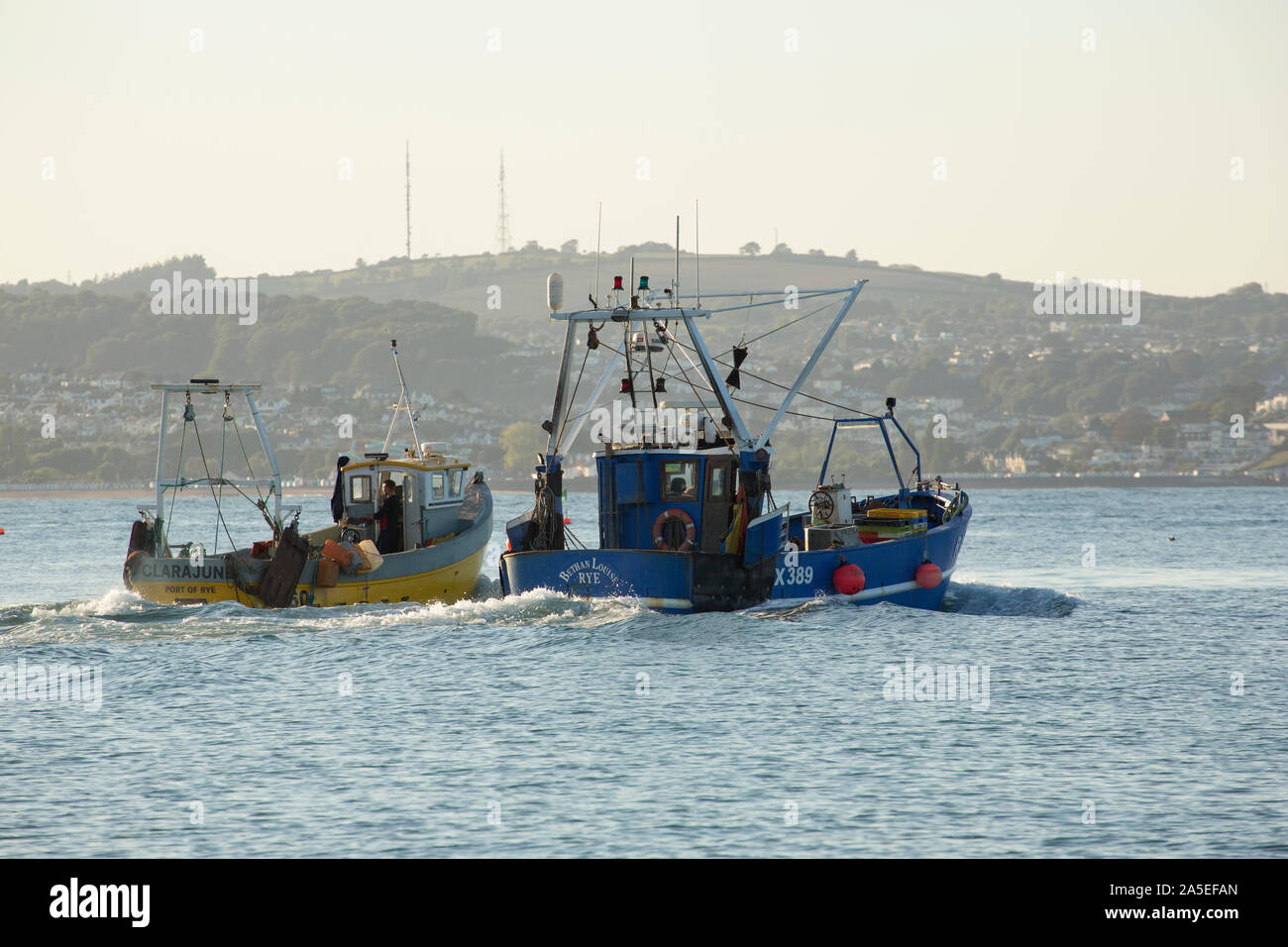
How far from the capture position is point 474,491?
38406 millimetres

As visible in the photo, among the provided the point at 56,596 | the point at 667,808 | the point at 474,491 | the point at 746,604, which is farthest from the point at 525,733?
the point at 56,596

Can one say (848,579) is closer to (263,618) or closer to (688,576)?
(688,576)

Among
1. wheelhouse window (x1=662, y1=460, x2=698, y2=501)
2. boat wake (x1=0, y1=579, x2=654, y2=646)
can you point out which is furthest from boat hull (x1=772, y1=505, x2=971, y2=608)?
boat wake (x1=0, y1=579, x2=654, y2=646)

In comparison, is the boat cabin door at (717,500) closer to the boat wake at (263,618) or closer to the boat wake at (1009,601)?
the boat wake at (263,618)

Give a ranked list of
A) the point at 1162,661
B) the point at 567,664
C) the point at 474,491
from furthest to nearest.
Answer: the point at 474,491 → the point at 1162,661 → the point at 567,664

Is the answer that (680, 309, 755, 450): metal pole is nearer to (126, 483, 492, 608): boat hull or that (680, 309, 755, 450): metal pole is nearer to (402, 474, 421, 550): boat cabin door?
(126, 483, 492, 608): boat hull

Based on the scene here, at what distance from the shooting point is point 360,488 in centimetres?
3647

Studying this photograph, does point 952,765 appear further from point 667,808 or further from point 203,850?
point 203,850

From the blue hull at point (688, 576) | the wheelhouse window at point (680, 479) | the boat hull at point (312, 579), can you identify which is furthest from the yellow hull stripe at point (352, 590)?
the wheelhouse window at point (680, 479)

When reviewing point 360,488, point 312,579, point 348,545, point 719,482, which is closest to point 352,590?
point 312,579

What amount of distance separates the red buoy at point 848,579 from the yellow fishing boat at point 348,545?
9.56 meters

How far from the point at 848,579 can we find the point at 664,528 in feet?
15.0

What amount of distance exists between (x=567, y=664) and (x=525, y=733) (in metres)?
5.55

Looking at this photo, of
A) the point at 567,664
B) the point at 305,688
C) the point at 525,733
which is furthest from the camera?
the point at 567,664
